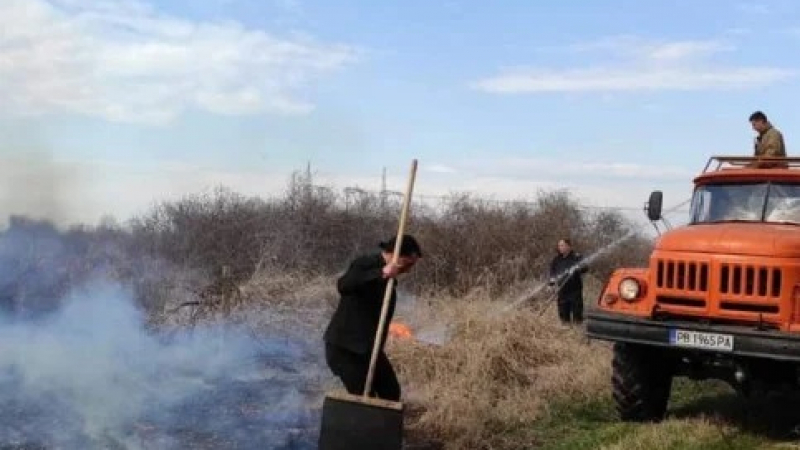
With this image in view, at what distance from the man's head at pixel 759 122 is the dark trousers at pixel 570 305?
220 inches

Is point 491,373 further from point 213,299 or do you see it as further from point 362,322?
point 213,299

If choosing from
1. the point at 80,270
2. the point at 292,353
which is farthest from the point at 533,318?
the point at 80,270

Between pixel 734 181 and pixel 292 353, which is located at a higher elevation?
pixel 734 181

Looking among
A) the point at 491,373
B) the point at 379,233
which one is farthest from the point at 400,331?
the point at 379,233

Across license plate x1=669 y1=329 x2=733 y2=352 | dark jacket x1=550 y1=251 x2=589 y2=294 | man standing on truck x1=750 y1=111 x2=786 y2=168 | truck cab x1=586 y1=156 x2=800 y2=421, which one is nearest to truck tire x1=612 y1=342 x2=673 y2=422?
truck cab x1=586 y1=156 x2=800 y2=421

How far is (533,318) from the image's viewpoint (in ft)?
38.0

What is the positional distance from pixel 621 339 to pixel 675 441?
3.14 feet

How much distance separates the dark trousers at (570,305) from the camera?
14.6 meters

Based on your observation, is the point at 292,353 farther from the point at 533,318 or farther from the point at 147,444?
the point at 147,444

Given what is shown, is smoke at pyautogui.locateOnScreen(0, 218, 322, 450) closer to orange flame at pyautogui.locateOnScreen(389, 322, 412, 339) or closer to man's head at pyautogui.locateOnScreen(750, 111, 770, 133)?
orange flame at pyautogui.locateOnScreen(389, 322, 412, 339)

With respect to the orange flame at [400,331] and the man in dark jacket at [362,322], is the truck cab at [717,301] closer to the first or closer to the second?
the man in dark jacket at [362,322]

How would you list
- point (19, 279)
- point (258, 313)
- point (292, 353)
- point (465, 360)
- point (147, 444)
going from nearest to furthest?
point (147, 444) → point (465, 360) → point (292, 353) → point (258, 313) → point (19, 279)

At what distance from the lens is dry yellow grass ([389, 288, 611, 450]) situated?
334 inches

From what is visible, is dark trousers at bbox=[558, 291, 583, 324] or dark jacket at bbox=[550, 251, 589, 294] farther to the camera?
dark jacket at bbox=[550, 251, 589, 294]
